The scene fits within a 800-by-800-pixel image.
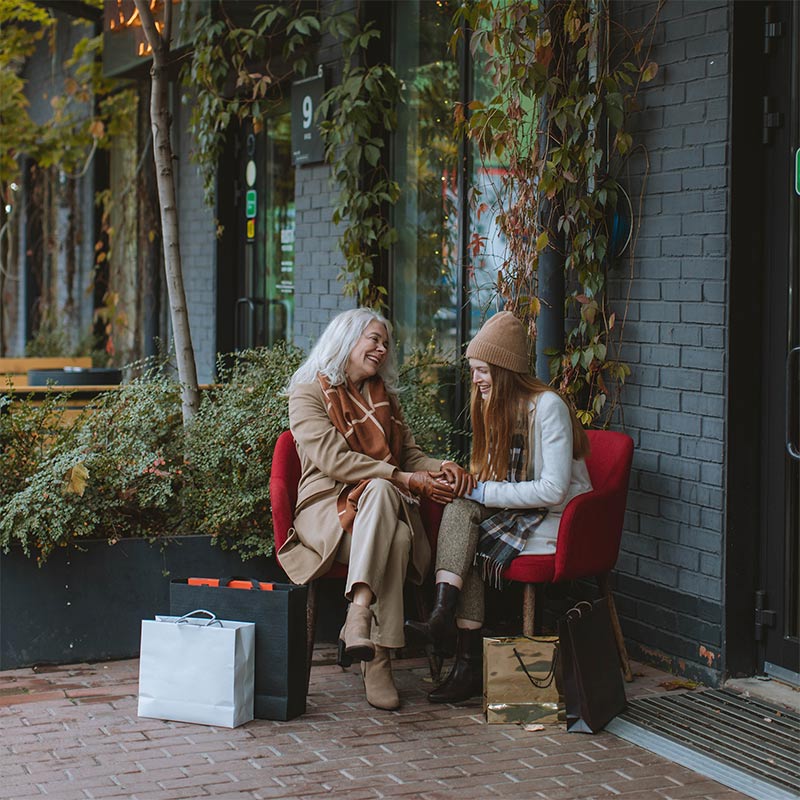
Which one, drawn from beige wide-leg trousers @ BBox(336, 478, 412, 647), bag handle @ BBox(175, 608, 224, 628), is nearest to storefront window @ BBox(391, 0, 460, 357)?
beige wide-leg trousers @ BBox(336, 478, 412, 647)

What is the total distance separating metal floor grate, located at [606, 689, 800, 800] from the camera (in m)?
3.81

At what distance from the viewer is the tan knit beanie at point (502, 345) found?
4.55 m

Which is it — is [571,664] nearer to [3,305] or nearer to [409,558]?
[409,558]

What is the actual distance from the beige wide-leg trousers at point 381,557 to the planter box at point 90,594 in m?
0.95

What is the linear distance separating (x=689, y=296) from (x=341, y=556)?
169 centimetres

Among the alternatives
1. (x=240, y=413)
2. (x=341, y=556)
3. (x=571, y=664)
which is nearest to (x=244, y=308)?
(x=240, y=413)

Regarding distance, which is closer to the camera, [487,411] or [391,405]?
[487,411]

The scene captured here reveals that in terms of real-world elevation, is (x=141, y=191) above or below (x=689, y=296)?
above

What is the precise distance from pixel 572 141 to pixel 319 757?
2.69 meters

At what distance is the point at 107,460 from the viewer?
5.20 metres

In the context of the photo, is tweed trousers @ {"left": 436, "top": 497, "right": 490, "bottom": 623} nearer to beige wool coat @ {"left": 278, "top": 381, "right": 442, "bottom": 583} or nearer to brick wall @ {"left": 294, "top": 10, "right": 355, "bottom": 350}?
beige wool coat @ {"left": 278, "top": 381, "right": 442, "bottom": 583}

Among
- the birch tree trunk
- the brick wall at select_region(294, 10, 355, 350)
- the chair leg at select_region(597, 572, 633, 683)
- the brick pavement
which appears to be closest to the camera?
the brick pavement

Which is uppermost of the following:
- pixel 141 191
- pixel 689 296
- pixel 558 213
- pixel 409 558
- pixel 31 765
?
pixel 141 191

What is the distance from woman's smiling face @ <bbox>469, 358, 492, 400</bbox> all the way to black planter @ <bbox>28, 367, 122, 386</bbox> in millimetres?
3805
